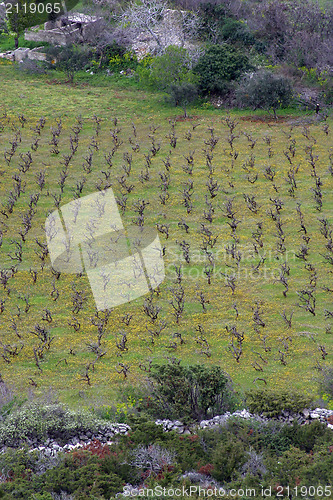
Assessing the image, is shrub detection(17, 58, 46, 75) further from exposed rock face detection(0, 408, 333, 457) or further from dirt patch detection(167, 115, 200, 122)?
exposed rock face detection(0, 408, 333, 457)

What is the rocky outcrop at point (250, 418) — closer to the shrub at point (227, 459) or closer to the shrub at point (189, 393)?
the shrub at point (189, 393)

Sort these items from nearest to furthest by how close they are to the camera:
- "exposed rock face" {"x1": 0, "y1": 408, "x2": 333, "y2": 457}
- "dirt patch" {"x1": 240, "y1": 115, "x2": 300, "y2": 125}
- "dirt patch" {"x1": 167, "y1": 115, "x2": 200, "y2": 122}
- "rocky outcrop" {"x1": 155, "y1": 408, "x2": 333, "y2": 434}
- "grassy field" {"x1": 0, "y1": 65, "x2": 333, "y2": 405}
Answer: "exposed rock face" {"x1": 0, "y1": 408, "x2": 333, "y2": 457}
"rocky outcrop" {"x1": 155, "y1": 408, "x2": 333, "y2": 434}
"grassy field" {"x1": 0, "y1": 65, "x2": 333, "y2": 405}
"dirt patch" {"x1": 240, "y1": 115, "x2": 300, "y2": 125}
"dirt patch" {"x1": 167, "y1": 115, "x2": 200, "y2": 122}

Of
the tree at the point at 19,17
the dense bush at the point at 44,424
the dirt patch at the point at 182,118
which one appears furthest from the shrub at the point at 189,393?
the tree at the point at 19,17

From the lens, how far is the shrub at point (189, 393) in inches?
423

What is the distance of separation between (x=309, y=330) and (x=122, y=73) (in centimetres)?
2568

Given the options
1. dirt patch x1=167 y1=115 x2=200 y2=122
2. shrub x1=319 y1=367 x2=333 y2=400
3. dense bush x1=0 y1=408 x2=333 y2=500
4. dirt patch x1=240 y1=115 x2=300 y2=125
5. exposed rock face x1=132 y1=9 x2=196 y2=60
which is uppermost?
exposed rock face x1=132 y1=9 x2=196 y2=60

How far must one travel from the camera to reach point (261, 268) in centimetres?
1678

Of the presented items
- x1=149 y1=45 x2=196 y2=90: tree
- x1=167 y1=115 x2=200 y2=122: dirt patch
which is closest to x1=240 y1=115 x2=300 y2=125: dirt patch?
x1=167 y1=115 x2=200 y2=122: dirt patch

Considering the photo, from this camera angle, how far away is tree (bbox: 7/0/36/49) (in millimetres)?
39062

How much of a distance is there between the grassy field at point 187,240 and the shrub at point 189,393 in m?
1.14

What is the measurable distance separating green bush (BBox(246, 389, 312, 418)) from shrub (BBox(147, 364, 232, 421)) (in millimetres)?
594

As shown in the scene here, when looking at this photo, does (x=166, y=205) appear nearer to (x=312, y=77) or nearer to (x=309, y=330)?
(x=309, y=330)

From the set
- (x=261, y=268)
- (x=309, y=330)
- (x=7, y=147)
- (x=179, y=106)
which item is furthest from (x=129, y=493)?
(x=179, y=106)

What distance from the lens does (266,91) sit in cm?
2923
